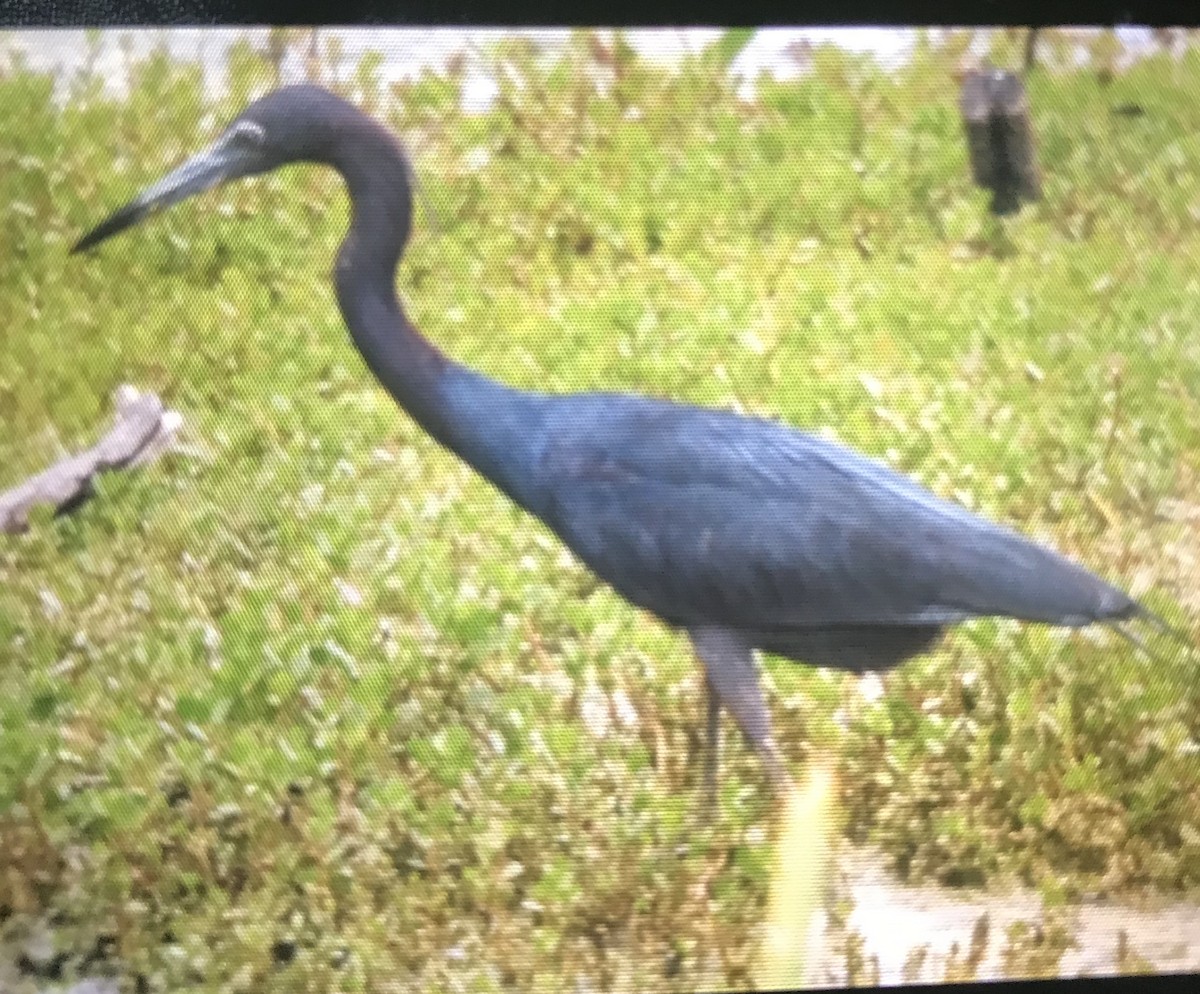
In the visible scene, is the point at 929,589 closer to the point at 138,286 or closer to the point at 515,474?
the point at 515,474

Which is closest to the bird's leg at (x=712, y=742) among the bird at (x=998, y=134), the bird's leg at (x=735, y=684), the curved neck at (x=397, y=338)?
the bird's leg at (x=735, y=684)

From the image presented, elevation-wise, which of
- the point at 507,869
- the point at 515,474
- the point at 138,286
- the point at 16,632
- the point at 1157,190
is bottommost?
the point at 507,869

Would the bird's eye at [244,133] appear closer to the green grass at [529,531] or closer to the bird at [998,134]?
the green grass at [529,531]

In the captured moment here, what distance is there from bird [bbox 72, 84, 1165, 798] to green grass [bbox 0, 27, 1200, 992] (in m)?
0.02

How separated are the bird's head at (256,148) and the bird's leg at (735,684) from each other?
0.41m

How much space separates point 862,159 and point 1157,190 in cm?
22

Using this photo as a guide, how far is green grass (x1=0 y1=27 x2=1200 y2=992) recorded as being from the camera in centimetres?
71

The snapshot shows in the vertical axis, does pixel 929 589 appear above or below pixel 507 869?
above

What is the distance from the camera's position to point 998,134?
30.5 inches

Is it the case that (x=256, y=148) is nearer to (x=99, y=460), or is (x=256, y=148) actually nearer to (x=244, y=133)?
(x=244, y=133)

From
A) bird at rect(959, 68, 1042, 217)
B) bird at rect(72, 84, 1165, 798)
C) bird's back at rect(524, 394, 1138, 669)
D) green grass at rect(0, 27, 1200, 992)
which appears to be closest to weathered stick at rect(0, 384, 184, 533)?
green grass at rect(0, 27, 1200, 992)

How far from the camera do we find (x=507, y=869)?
0.72 m

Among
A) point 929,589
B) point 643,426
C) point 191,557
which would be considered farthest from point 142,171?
point 929,589

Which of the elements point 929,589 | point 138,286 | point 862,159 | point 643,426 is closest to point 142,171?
point 138,286
